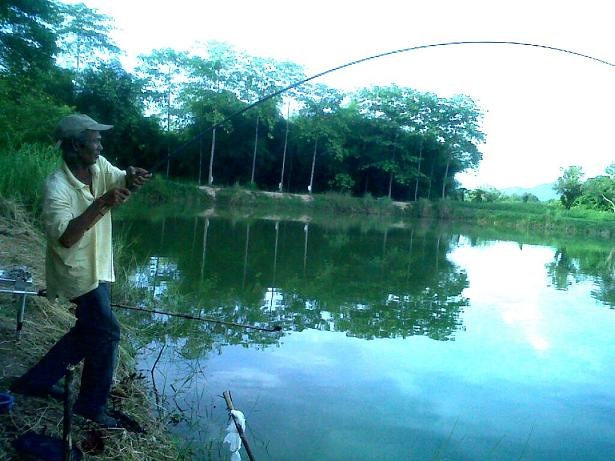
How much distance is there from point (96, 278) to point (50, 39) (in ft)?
46.1

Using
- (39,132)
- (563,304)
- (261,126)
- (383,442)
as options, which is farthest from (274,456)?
(261,126)

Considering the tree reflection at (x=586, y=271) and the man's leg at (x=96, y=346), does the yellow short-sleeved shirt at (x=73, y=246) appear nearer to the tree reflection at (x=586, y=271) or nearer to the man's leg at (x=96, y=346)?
the man's leg at (x=96, y=346)

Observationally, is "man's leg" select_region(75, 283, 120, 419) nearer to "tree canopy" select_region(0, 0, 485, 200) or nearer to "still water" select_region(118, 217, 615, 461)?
"still water" select_region(118, 217, 615, 461)

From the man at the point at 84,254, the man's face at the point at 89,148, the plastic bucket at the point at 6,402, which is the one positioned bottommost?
the plastic bucket at the point at 6,402

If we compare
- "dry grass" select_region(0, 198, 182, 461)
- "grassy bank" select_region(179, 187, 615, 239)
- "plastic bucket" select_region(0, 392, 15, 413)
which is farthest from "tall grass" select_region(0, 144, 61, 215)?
"grassy bank" select_region(179, 187, 615, 239)

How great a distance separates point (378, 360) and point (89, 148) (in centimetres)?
330

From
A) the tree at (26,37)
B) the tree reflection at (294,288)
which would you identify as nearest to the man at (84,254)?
the tree reflection at (294,288)

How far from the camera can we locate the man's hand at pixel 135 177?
7.70 feet

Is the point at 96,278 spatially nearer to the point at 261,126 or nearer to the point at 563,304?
the point at 563,304

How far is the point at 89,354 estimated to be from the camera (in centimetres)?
240

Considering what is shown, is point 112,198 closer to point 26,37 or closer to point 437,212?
point 26,37

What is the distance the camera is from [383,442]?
135 inches

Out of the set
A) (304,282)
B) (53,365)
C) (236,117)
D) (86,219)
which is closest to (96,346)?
(53,365)

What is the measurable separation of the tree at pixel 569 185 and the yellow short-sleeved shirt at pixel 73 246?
44.1 metres
